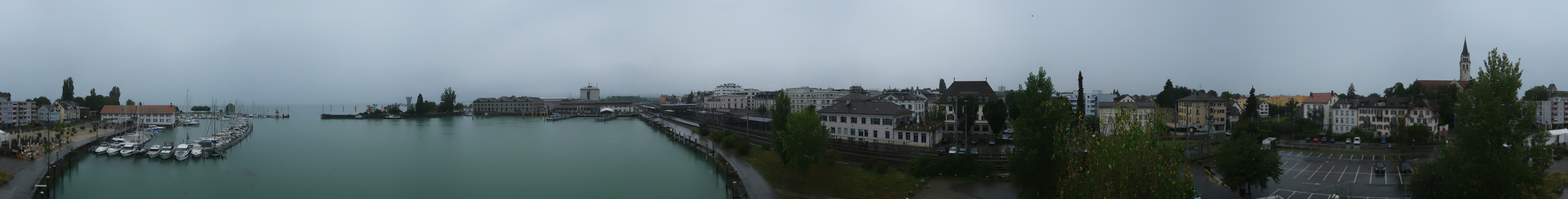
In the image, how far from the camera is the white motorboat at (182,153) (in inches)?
789

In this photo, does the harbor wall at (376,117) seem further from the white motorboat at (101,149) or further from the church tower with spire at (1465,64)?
the church tower with spire at (1465,64)

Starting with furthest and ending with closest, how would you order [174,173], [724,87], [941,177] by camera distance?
[724,87]
[174,173]
[941,177]

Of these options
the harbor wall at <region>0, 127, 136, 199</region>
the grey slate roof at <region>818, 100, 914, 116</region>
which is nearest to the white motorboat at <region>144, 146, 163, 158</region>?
the harbor wall at <region>0, 127, 136, 199</region>

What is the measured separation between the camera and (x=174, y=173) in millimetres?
→ 17453

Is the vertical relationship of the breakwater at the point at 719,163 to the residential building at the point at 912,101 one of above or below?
below

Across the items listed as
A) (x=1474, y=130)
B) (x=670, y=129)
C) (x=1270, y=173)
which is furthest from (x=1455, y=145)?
(x=670, y=129)

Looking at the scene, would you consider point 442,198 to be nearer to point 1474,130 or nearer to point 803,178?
point 803,178

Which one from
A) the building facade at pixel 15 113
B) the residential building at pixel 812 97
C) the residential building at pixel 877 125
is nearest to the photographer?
the residential building at pixel 877 125

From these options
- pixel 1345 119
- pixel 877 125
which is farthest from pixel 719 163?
pixel 1345 119

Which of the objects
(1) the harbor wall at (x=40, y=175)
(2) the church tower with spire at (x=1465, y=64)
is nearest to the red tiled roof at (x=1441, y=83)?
(2) the church tower with spire at (x=1465, y=64)

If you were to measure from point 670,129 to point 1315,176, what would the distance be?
89.7ft

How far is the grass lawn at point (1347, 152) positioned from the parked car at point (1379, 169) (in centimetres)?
320

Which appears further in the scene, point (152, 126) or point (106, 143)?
point (152, 126)

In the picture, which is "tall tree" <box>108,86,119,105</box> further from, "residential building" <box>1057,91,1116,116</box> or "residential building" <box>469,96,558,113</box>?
"residential building" <box>1057,91,1116,116</box>
